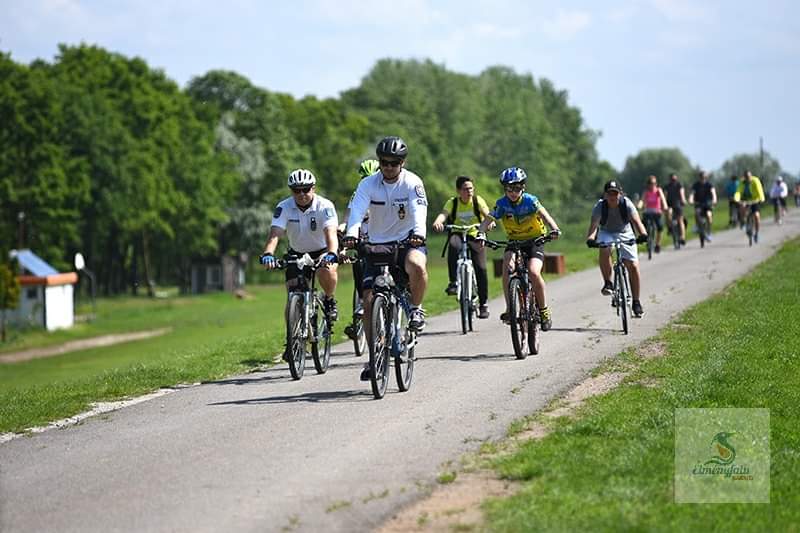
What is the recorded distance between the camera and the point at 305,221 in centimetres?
1559

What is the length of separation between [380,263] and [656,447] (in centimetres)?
→ 376

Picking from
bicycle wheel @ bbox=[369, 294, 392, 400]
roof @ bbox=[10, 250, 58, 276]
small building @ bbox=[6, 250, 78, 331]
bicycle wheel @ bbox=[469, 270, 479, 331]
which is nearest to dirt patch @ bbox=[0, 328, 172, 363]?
small building @ bbox=[6, 250, 78, 331]

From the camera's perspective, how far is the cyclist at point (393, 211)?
13.3m

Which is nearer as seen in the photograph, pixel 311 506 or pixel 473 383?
pixel 311 506

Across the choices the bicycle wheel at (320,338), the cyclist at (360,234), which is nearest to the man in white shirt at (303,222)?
Result: the bicycle wheel at (320,338)

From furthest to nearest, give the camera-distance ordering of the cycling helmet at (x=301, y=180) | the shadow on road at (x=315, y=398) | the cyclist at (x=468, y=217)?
the cyclist at (x=468, y=217) → the cycling helmet at (x=301, y=180) → the shadow on road at (x=315, y=398)

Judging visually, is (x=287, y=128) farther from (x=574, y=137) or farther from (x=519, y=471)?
(x=519, y=471)

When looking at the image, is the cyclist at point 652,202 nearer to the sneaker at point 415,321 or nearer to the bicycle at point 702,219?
the bicycle at point 702,219

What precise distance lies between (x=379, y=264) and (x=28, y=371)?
1354 inches

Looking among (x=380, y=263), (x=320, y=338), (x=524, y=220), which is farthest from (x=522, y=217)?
(x=380, y=263)

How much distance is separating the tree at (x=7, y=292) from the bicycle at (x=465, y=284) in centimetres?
4962

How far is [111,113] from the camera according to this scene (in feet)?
254

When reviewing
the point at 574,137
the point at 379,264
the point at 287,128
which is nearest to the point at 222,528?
the point at 379,264

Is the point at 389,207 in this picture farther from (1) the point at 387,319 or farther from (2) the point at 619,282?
(2) the point at 619,282
